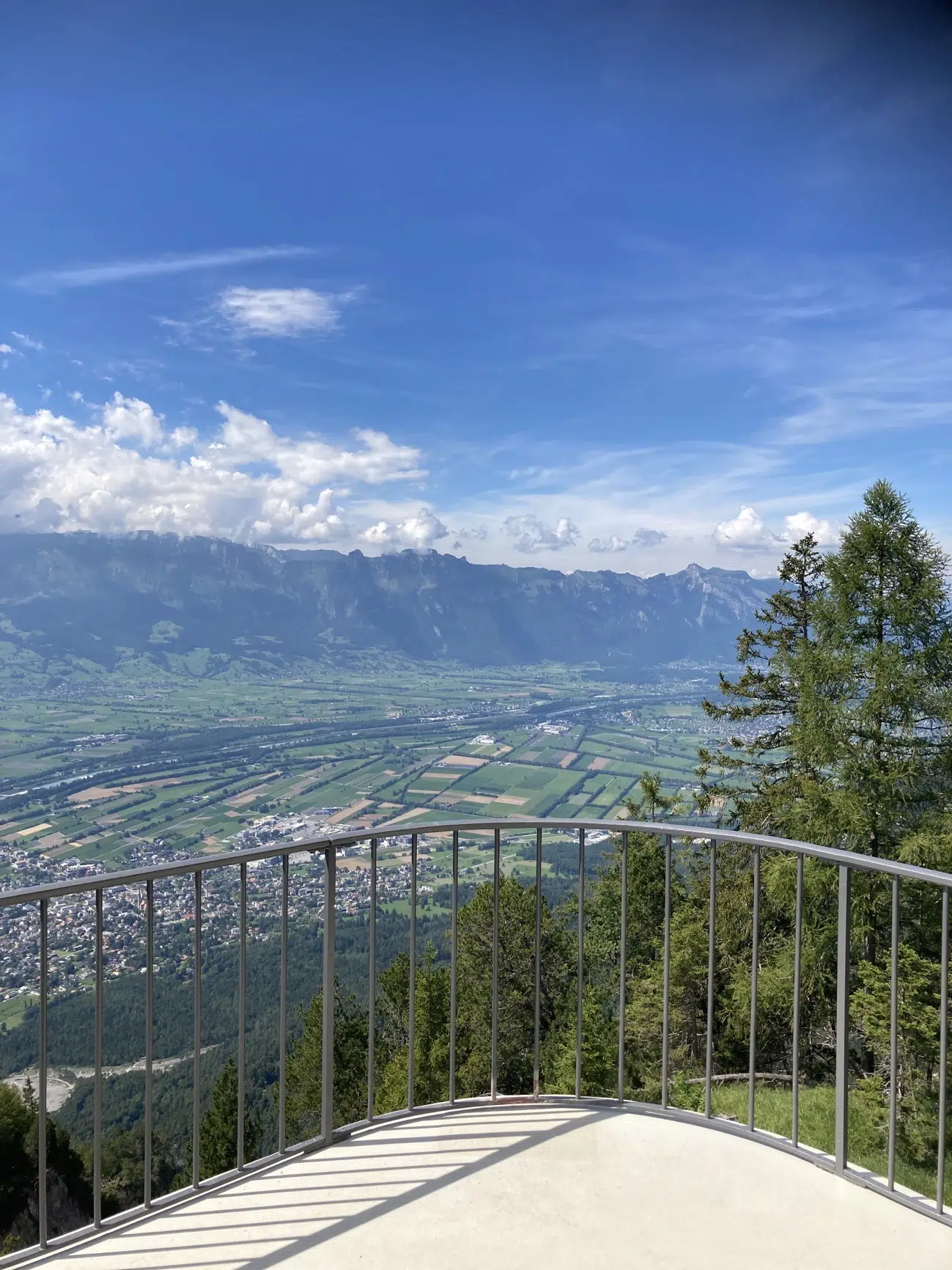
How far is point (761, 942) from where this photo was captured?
1197 centimetres

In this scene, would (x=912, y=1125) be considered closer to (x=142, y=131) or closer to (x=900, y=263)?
(x=900, y=263)

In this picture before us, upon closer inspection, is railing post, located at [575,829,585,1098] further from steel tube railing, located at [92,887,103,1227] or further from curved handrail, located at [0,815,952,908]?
steel tube railing, located at [92,887,103,1227]

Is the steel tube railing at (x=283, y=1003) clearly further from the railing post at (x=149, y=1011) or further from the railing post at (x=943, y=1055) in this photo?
the railing post at (x=943, y=1055)

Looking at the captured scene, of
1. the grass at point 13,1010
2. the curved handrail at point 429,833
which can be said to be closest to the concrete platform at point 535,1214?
the curved handrail at point 429,833

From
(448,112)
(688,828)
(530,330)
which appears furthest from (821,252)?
(530,330)

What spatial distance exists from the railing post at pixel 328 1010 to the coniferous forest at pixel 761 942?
3351 mm

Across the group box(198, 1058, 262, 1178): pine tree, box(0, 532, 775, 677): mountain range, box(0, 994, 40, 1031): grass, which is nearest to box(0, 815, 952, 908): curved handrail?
box(198, 1058, 262, 1178): pine tree

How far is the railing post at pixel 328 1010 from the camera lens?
2279mm

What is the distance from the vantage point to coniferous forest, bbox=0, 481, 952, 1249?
29.0 ft

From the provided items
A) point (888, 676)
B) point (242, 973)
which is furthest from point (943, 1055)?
point (888, 676)

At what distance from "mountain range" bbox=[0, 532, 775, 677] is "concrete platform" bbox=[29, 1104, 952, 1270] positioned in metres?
85.8

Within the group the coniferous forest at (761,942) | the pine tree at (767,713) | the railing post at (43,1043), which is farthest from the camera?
the pine tree at (767,713)

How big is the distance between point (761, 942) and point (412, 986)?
36.4ft

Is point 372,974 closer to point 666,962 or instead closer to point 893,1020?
point 666,962
